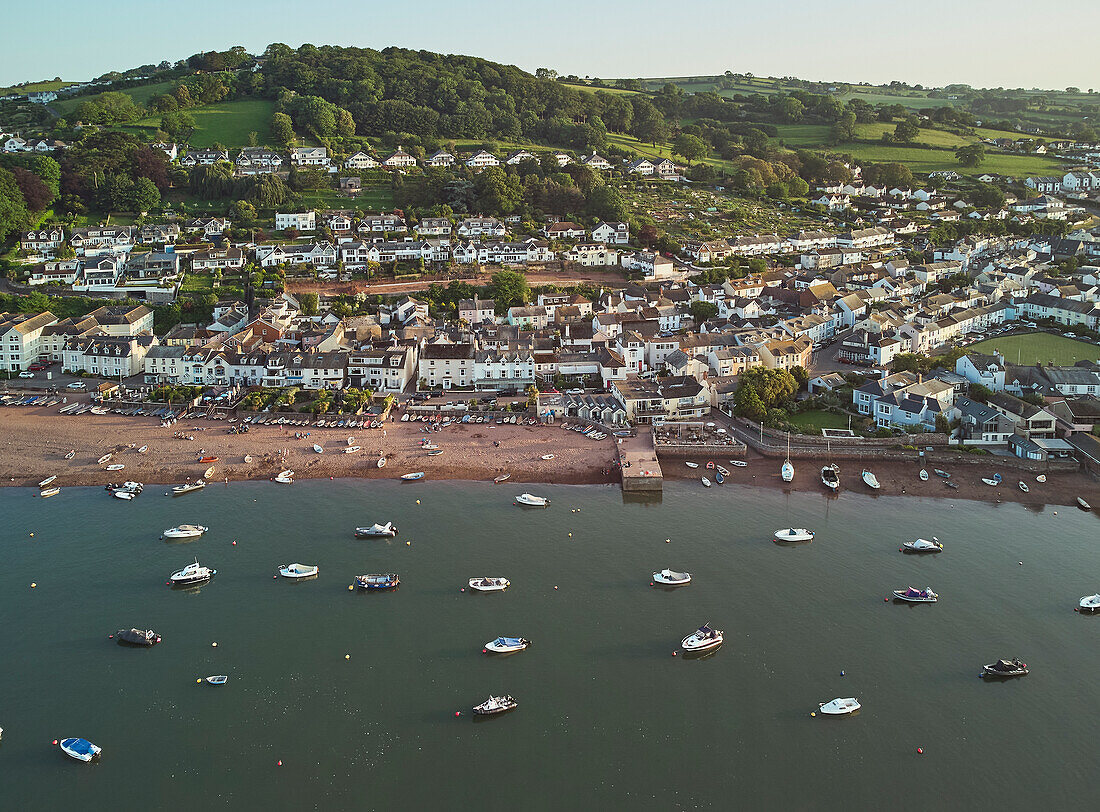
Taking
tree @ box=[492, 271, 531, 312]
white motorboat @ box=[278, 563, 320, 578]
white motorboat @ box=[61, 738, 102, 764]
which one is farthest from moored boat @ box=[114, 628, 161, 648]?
tree @ box=[492, 271, 531, 312]

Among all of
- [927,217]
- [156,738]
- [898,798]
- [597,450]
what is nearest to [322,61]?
[927,217]

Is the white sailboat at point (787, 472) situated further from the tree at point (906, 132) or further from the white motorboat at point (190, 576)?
the tree at point (906, 132)

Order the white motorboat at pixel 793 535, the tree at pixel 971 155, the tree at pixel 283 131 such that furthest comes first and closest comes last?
the tree at pixel 971 155 → the tree at pixel 283 131 → the white motorboat at pixel 793 535

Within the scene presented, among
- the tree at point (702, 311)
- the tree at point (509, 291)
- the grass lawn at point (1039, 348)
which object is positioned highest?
the tree at point (509, 291)

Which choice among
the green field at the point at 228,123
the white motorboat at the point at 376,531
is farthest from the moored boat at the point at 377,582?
the green field at the point at 228,123

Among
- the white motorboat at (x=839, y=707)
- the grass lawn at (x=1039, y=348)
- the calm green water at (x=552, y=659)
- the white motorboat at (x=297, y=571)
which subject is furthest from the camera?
the grass lawn at (x=1039, y=348)

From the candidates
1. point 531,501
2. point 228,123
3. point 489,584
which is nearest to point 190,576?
point 489,584

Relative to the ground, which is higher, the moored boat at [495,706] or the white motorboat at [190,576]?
the white motorboat at [190,576]

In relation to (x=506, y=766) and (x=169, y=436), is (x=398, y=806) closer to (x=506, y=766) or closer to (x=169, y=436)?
(x=506, y=766)
